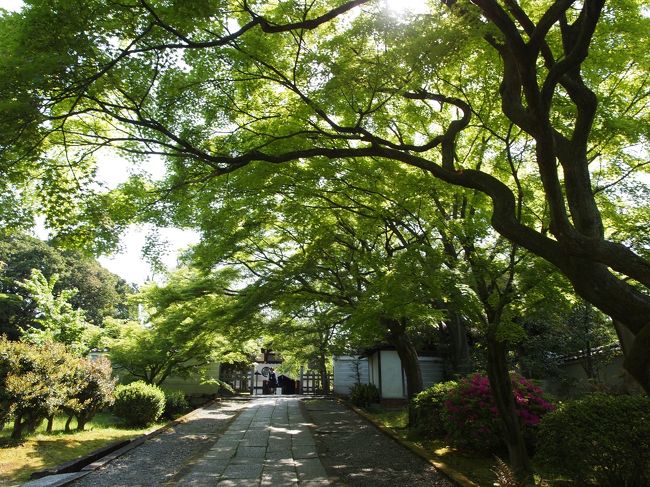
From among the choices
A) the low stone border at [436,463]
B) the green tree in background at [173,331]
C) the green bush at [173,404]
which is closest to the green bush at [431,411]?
the low stone border at [436,463]

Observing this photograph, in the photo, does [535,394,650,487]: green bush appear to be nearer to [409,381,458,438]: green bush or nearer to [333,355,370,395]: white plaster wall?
[409,381,458,438]: green bush

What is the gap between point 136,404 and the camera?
1300 cm

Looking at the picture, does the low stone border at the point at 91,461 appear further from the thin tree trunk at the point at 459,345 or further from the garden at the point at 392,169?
the thin tree trunk at the point at 459,345

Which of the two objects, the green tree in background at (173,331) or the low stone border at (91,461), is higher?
the green tree in background at (173,331)

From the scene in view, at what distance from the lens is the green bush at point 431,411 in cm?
1005

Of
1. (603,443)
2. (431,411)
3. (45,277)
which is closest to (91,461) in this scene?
(431,411)

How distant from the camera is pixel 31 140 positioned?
5.49 metres

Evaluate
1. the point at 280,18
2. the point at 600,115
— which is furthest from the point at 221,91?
the point at 600,115

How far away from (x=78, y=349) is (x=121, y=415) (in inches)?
234

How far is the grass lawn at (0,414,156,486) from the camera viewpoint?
758cm

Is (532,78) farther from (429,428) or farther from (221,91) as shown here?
(429,428)

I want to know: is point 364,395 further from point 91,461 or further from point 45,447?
point 91,461

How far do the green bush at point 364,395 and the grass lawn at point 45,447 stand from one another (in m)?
8.45

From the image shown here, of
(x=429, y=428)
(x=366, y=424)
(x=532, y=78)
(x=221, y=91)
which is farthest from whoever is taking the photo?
(x=366, y=424)
